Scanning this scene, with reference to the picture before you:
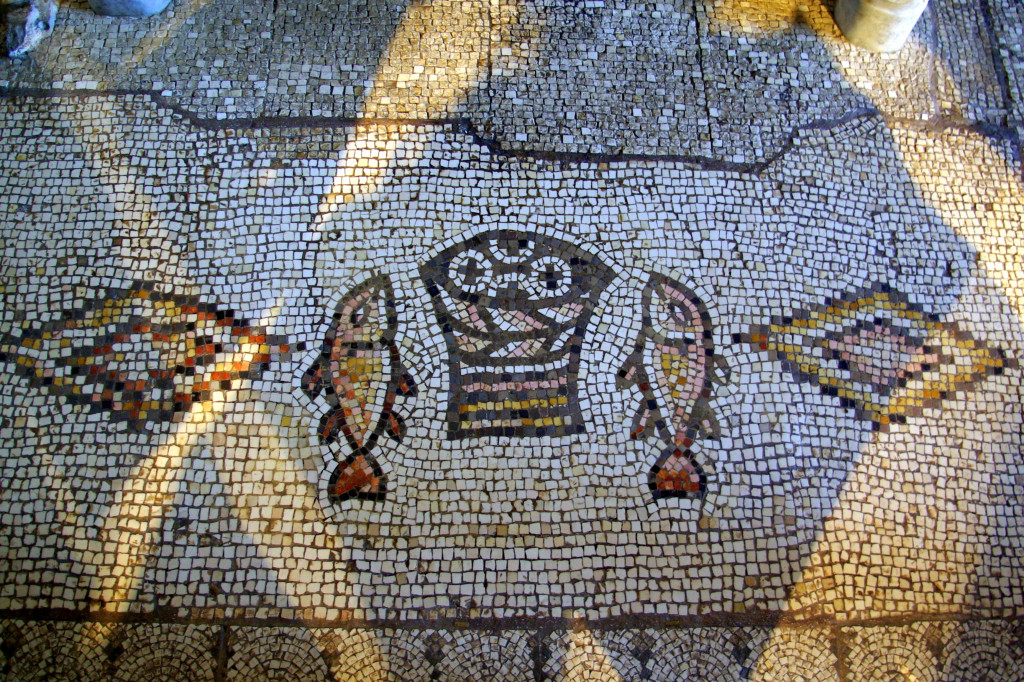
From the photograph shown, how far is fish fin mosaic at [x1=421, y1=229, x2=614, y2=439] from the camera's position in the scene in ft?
9.93

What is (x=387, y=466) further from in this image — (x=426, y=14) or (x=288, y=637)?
(x=426, y=14)

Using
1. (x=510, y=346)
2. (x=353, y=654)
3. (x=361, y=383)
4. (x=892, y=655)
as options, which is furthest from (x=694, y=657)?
(x=361, y=383)

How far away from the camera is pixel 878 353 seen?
10.5 ft

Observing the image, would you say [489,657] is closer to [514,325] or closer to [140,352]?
[514,325]

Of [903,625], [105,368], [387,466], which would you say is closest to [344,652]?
[387,466]

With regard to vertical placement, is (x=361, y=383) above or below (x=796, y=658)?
above

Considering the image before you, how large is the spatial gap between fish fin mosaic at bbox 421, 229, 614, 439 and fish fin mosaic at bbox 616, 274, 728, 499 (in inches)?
9.3

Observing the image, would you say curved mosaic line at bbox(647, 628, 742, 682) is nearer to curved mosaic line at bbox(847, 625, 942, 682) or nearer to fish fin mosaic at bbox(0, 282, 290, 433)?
curved mosaic line at bbox(847, 625, 942, 682)

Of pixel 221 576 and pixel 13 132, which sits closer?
pixel 221 576

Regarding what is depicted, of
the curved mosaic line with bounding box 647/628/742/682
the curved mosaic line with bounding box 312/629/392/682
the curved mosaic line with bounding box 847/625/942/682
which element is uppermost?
the curved mosaic line with bounding box 847/625/942/682

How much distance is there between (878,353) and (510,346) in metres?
1.58

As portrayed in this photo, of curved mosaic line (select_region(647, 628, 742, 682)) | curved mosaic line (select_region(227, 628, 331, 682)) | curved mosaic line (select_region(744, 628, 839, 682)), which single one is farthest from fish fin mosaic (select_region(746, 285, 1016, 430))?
curved mosaic line (select_region(227, 628, 331, 682))

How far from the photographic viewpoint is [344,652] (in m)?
2.72

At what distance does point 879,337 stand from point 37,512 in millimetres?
3477
